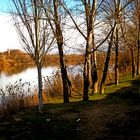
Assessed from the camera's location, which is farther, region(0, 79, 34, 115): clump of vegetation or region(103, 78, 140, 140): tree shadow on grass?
region(0, 79, 34, 115): clump of vegetation

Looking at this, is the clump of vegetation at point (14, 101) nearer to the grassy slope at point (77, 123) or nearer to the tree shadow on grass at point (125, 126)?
the grassy slope at point (77, 123)

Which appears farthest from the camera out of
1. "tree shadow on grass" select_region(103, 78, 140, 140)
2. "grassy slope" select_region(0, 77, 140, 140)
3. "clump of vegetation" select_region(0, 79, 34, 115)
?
"clump of vegetation" select_region(0, 79, 34, 115)

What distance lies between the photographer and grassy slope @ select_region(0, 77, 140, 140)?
9125mm

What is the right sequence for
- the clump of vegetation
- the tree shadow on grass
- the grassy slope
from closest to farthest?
the tree shadow on grass < the grassy slope < the clump of vegetation

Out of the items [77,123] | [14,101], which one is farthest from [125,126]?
[14,101]

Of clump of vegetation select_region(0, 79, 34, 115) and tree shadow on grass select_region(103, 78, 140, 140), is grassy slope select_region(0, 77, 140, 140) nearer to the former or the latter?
tree shadow on grass select_region(103, 78, 140, 140)

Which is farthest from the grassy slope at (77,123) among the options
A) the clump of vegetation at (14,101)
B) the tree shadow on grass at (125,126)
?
the clump of vegetation at (14,101)

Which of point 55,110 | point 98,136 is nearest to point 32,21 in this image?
point 55,110

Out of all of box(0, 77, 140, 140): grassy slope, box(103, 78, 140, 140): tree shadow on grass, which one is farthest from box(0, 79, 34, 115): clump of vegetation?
box(103, 78, 140, 140): tree shadow on grass

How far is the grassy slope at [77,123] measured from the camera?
9125 millimetres

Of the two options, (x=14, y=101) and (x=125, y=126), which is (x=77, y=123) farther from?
(x=14, y=101)

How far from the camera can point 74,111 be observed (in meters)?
12.8

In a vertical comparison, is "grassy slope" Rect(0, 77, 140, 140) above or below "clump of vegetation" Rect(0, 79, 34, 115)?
below

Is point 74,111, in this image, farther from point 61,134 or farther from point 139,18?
point 139,18
